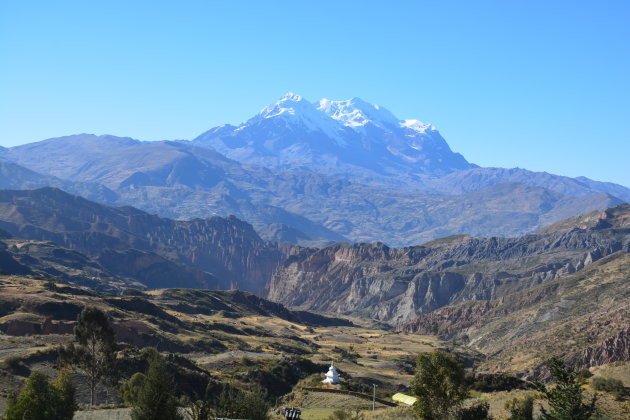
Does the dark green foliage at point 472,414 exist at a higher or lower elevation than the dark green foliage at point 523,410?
lower

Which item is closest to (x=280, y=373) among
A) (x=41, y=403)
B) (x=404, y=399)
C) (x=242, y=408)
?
(x=404, y=399)

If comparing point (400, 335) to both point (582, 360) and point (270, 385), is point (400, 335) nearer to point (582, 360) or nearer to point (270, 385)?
point (582, 360)

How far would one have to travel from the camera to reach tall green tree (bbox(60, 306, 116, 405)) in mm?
59469

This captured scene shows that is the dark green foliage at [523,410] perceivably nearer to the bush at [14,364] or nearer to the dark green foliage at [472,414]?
the dark green foliage at [472,414]

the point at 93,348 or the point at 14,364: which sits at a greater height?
the point at 93,348

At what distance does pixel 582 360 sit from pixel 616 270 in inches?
2245

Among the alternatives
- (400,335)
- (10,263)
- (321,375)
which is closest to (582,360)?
(321,375)

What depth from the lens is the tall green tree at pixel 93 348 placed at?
59.5 meters

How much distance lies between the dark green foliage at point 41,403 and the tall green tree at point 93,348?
10.6m

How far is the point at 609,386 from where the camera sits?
5144 centimetres

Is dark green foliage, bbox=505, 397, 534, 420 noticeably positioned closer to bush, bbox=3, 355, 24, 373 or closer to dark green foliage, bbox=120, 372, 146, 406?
dark green foliage, bbox=120, 372, 146, 406

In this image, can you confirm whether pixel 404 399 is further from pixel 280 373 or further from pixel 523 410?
pixel 523 410

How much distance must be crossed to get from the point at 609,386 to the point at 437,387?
17.3 meters

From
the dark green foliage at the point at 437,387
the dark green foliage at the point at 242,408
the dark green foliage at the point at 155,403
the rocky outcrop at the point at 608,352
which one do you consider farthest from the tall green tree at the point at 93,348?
the rocky outcrop at the point at 608,352
